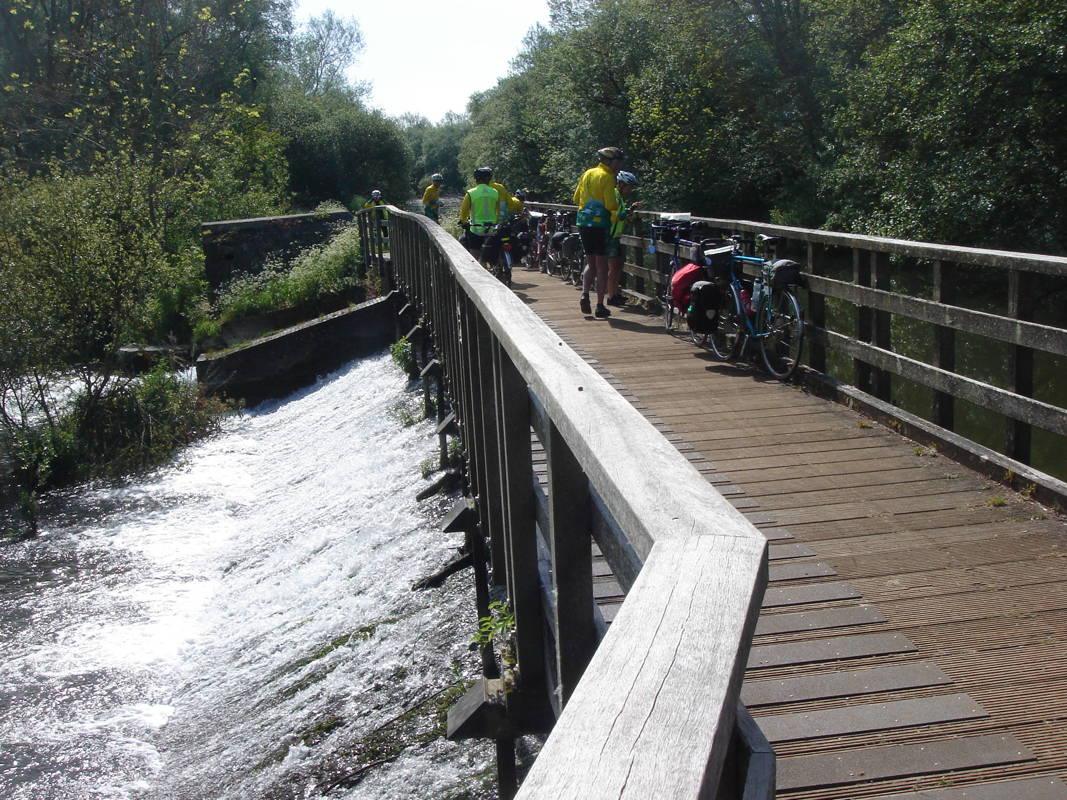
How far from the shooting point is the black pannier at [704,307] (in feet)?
34.2

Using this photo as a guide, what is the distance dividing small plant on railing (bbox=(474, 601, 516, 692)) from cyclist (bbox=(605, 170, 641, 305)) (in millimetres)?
7710

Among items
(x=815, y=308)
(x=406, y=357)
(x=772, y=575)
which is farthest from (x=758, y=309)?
(x=406, y=357)

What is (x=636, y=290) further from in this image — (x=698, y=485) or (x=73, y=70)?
(x=73, y=70)

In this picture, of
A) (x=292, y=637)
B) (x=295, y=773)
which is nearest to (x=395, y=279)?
(x=292, y=637)

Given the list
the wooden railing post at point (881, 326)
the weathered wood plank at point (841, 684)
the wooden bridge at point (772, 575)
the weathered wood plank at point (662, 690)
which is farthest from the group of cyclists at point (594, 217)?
the weathered wood plank at point (662, 690)

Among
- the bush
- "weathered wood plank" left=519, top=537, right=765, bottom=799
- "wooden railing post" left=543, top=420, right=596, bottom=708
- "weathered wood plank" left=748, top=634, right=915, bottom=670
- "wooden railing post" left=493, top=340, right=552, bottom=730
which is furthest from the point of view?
→ the bush

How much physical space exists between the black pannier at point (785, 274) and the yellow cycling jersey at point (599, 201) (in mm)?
3574

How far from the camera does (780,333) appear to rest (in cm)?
962

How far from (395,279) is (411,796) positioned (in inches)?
578

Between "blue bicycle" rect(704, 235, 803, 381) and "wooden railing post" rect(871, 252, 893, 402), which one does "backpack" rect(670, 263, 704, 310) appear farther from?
"wooden railing post" rect(871, 252, 893, 402)

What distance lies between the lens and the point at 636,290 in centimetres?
1509

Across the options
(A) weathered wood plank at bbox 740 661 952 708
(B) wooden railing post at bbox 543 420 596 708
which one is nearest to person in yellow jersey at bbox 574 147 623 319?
(A) weathered wood plank at bbox 740 661 952 708

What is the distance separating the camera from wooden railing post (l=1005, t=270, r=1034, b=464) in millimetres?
6273

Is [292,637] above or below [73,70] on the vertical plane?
below
